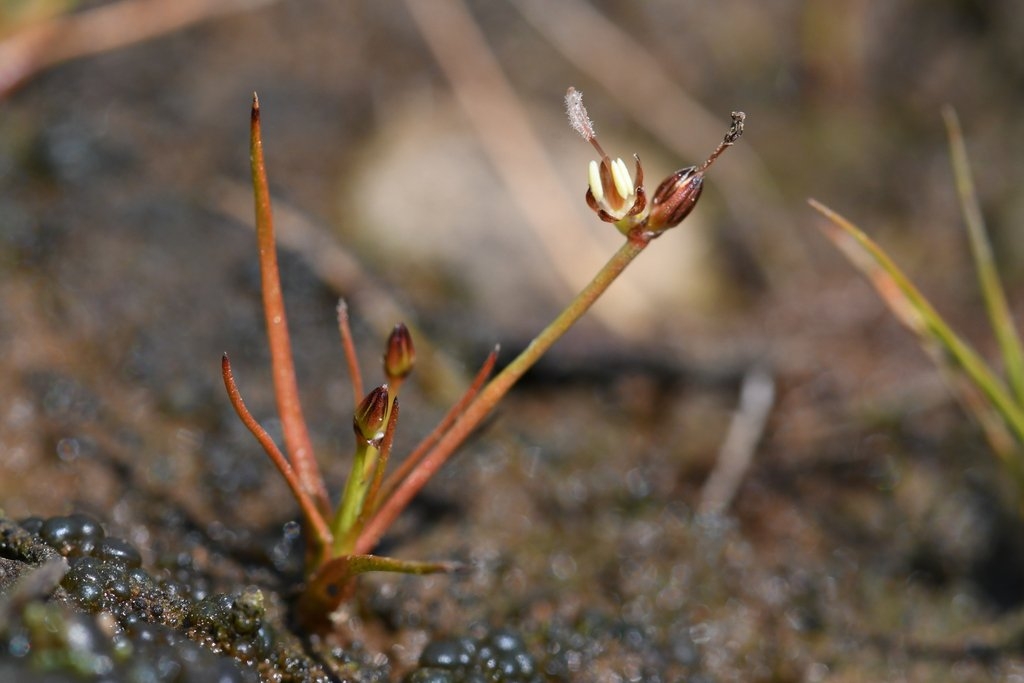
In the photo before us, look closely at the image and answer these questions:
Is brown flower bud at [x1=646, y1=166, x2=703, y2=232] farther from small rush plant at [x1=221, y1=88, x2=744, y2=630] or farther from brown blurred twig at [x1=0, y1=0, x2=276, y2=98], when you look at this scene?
brown blurred twig at [x1=0, y1=0, x2=276, y2=98]

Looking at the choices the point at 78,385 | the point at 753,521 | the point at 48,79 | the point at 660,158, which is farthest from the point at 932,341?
the point at 48,79

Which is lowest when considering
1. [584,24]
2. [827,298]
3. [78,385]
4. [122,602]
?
[122,602]

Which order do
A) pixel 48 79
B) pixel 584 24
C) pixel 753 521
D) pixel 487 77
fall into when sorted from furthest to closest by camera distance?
1. pixel 584 24
2. pixel 487 77
3. pixel 48 79
4. pixel 753 521

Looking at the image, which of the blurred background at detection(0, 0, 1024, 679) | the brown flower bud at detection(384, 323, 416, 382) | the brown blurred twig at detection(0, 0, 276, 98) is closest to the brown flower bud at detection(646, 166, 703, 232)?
the brown flower bud at detection(384, 323, 416, 382)

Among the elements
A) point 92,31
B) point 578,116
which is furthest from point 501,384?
point 92,31

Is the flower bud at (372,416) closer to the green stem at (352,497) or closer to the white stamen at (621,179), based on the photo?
the green stem at (352,497)

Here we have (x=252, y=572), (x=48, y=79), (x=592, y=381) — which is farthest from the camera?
(x=48, y=79)

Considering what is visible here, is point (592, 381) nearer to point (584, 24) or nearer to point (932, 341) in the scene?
point (932, 341)

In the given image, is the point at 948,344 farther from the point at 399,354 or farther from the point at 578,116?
the point at 399,354
